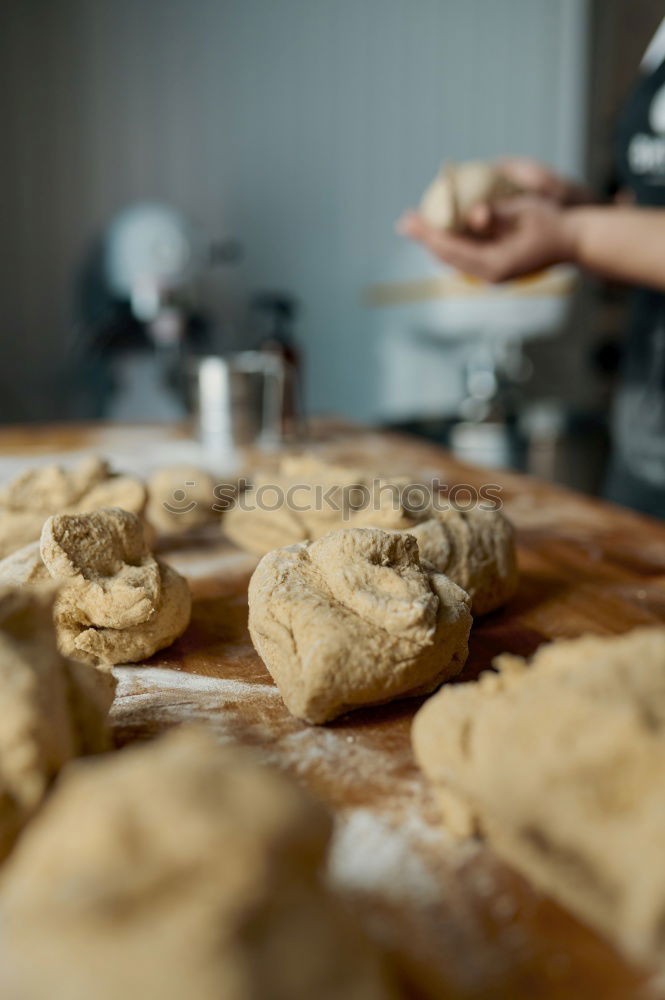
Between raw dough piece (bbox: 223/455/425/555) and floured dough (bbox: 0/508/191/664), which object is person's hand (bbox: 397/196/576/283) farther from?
floured dough (bbox: 0/508/191/664)

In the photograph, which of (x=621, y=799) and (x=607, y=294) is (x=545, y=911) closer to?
(x=621, y=799)

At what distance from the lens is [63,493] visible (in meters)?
1.34

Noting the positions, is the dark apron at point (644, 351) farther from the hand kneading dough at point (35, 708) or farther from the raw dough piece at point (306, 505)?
the hand kneading dough at point (35, 708)

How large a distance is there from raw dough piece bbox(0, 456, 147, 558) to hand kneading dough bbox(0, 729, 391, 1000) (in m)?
0.88

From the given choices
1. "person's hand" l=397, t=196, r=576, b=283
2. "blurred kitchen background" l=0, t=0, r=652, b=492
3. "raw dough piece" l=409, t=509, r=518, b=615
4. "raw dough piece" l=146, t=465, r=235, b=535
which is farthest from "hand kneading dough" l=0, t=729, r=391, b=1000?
"blurred kitchen background" l=0, t=0, r=652, b=492

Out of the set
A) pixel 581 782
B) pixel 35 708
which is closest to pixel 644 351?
pixel 581 782

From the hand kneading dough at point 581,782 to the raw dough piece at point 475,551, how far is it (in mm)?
439

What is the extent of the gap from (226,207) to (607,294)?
200 centimetres

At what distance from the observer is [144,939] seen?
15.5 inches

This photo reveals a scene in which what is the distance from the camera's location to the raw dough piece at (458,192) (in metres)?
2.03

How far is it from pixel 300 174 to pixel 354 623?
390 cm

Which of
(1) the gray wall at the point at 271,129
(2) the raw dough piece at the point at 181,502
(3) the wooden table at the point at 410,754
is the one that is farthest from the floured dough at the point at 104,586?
(1) the gray wall at the point at 271,129

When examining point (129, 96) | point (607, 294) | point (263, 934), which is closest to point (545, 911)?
point (263, 934)

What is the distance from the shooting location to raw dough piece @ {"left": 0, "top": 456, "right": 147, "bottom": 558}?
131cm
